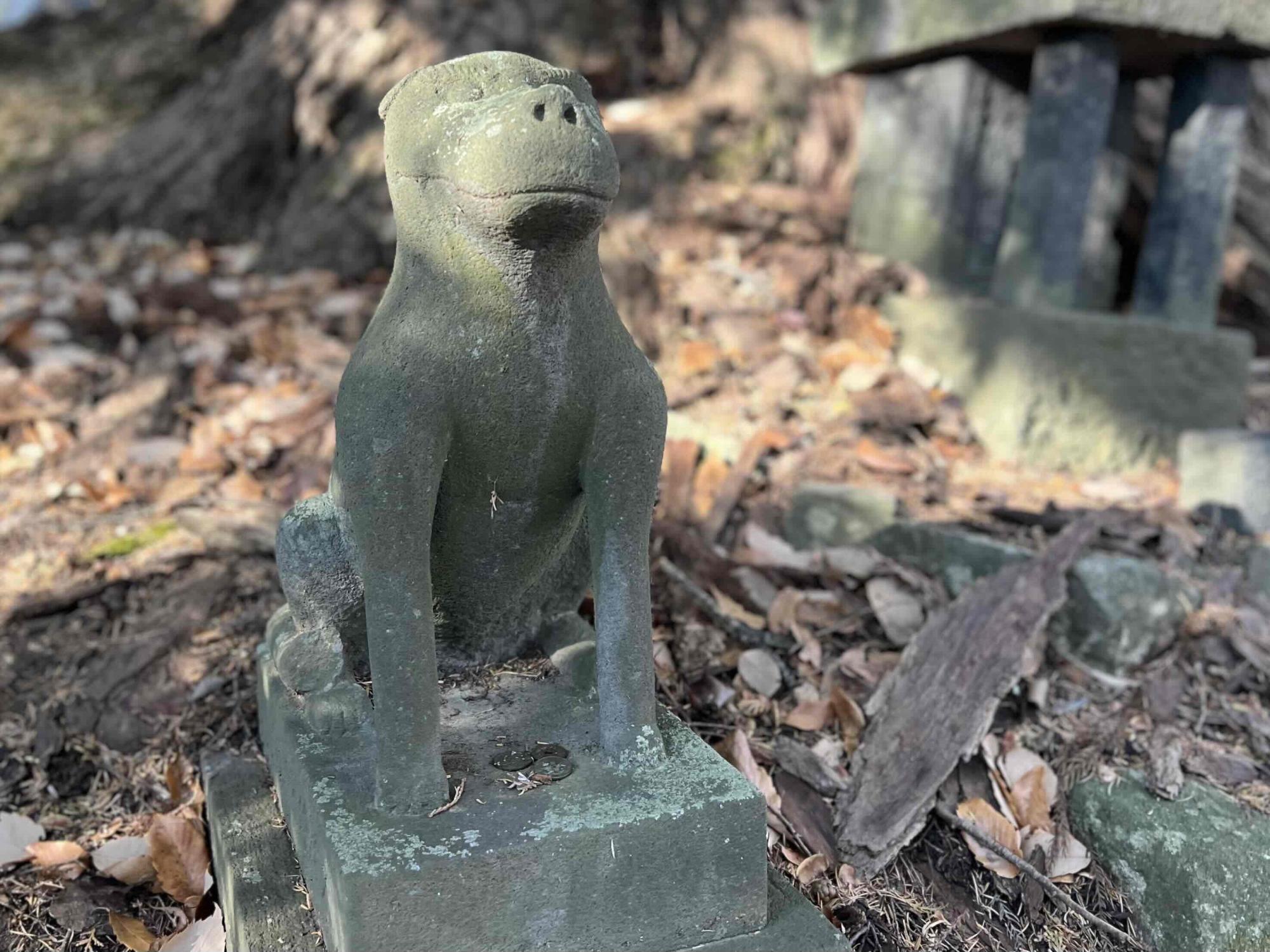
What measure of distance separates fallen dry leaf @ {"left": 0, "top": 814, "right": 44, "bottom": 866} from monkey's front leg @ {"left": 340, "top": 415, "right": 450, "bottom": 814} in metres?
0.90

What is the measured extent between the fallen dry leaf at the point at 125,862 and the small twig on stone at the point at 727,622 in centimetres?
132

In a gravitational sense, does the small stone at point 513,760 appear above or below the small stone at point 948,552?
above

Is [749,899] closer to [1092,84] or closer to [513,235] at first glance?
[513,235]

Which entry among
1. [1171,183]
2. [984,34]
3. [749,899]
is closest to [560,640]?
[749,899]

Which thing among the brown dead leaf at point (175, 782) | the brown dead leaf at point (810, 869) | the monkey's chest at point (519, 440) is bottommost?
the brown dead leaf at point (175, 782)

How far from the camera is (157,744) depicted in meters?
2.44

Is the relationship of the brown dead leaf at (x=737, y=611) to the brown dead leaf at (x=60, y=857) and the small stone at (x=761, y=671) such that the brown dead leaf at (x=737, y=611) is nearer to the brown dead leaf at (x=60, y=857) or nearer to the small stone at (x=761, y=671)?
the small stone at (x=761, y=671)

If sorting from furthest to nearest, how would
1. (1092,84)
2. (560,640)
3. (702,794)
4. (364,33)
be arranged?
(364,33) < (1092,84) < (560,640) < (702,794)

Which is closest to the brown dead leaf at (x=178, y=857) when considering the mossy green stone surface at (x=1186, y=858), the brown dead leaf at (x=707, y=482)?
the brown dead leaf at (x=707, y=482)

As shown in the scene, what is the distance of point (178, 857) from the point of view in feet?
6.89

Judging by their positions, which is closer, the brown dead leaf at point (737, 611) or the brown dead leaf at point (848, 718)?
the brown dead leaf at point (848, 718)

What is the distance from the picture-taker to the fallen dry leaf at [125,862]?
6.89 feet

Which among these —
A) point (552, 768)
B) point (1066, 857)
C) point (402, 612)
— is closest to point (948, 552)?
point (1066, 857)

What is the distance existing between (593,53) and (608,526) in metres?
4.23
